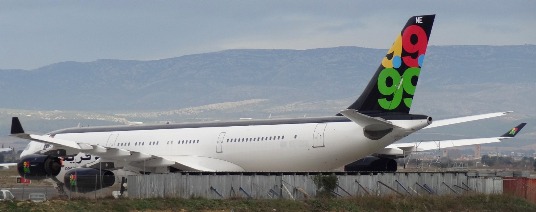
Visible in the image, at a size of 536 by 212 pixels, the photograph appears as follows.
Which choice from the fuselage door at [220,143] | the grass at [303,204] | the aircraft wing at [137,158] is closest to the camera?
the grass at [303,204]

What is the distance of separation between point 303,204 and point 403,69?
35.3 feet

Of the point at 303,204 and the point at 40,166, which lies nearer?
the point at 303,204

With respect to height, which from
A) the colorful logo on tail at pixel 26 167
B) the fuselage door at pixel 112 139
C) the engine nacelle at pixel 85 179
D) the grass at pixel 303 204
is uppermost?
the fuselage door at pixel 112 139

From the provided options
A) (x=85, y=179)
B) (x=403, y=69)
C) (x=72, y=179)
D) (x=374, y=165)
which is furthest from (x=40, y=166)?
(x=403, y=69)

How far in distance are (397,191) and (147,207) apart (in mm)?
13126

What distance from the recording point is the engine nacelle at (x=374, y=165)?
64125mm

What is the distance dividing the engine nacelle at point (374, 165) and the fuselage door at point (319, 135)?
27.2ft

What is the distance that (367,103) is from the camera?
5531 cm

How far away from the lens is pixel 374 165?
64312mm

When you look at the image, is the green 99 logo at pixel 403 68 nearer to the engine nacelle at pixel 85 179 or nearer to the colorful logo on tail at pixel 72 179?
the engine nacelle at pixel 85 179

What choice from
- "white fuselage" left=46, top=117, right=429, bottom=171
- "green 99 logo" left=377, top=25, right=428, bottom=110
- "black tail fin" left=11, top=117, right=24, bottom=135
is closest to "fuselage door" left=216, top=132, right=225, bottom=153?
"white fuselage" left=46, top=117, right=429, bottom=171

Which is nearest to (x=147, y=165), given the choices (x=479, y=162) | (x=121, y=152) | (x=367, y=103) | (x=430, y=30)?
(x=121, y=152)

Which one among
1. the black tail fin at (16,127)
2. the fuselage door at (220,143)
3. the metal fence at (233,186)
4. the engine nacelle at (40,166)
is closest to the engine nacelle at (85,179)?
the engine nacelle at (40,166)

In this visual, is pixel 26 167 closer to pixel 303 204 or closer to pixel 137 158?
pixel 137 158
